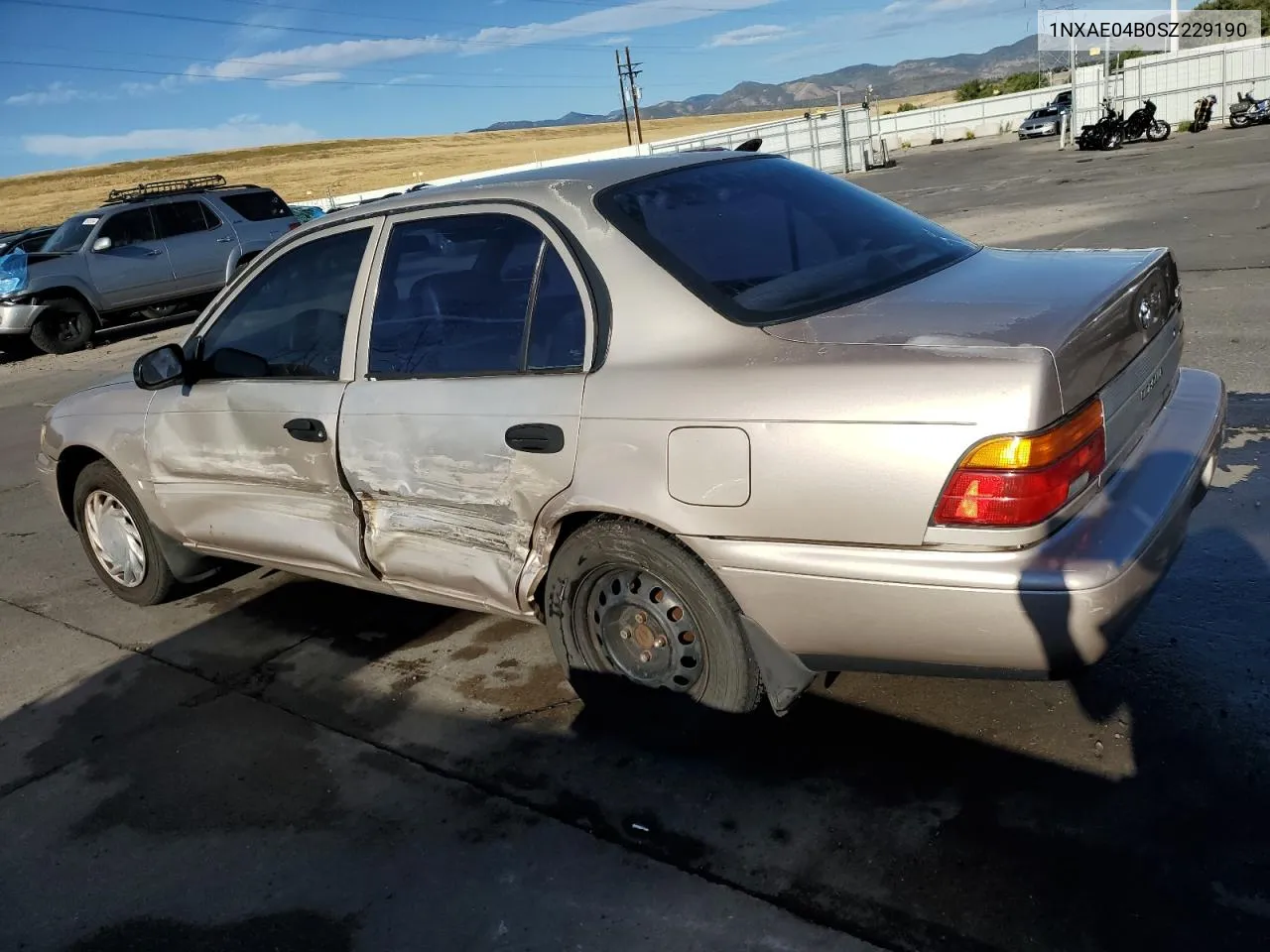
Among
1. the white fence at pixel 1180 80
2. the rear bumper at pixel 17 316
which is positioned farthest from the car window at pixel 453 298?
the white fence at pixel 1180 80

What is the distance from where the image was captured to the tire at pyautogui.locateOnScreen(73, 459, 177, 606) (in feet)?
15.8

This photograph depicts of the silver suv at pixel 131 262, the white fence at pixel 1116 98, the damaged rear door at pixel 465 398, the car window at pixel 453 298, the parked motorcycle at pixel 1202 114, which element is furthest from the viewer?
the white fence at pixel 1116 98

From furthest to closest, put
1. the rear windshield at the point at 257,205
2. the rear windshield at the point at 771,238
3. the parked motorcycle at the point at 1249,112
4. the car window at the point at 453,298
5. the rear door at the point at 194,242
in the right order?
the parked motorcycle at the point at 1249,112, the rear windshield at the point at 257,205, the rear door at the point at 194,242, the car window at the point at 453,298, the rear windshield at the point at 771,238

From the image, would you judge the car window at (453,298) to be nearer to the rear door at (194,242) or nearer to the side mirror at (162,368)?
the side mirror at (162,368)

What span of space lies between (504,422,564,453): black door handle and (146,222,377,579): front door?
85 centimetres

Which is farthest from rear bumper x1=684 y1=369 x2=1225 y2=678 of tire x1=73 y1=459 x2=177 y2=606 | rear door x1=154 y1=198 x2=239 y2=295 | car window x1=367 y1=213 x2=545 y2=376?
rear door x1=154 y1=198 x2=239 y2=295

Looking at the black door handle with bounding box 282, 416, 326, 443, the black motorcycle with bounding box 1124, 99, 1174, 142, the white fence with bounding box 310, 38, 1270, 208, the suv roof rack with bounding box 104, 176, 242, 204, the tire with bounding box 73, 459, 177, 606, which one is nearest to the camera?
the black door handle with bounding box 282, 416, 326, 443

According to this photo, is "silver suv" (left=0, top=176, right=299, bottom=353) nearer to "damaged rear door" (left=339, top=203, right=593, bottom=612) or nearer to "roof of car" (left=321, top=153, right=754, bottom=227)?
"roof of car" (left=321, top=153, right=754, bottom=227)

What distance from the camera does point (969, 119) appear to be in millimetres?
49062

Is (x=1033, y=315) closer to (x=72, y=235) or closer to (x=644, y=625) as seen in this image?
(x=644, y=625)

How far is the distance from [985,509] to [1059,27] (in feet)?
150

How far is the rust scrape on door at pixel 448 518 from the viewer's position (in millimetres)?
3314

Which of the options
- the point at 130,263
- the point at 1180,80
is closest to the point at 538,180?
the point at 130,263

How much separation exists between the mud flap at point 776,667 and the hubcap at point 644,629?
0.63 ft
